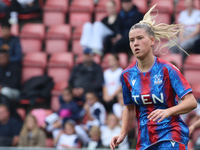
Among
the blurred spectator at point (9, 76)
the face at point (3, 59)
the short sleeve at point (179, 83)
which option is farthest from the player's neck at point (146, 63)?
the face at point (3, 59)

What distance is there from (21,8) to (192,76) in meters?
4.39

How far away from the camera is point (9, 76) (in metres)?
7.16

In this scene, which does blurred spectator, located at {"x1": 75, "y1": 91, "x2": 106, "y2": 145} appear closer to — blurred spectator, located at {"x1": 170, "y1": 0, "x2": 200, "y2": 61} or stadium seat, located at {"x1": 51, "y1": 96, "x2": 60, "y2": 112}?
stadium seat, located at {"x1": 51, "y1": 96, "x2": 60, "y2": 112}

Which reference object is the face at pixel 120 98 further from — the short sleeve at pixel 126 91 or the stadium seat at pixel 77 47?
the short sleeve at pixel 126 91

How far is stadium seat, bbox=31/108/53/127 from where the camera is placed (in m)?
6.82

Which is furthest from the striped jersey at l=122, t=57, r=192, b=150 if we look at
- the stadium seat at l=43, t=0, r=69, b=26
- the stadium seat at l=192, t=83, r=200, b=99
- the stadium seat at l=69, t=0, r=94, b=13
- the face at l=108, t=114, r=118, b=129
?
the stadium seat at l=43, t=0, r=69, b=26

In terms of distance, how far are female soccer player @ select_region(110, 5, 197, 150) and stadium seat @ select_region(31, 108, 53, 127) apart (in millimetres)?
4049

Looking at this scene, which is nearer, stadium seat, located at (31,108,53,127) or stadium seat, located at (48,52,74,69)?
stadium seat, located at (31,108,53,127)

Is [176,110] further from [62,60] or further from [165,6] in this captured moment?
[165,6]

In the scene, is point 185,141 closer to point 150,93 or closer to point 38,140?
point 150,93

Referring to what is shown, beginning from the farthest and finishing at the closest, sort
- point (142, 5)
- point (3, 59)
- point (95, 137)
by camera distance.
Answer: point (142, 5), point (3, 59), point (95, 137)

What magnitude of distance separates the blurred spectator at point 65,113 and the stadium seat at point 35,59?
126 cm

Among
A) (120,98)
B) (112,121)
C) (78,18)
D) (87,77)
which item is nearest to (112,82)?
(120,98)

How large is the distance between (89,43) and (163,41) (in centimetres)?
152
